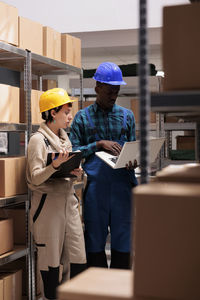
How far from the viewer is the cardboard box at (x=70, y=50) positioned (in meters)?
4.20

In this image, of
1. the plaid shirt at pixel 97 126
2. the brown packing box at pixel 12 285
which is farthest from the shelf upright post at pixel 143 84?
the brown packing box at pixel 12 285

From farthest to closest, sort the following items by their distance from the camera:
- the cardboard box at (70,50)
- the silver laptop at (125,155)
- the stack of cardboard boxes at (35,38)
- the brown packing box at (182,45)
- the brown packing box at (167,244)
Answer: the cardboard box at (70,50) → the stack of cardboard boxes at (35,38) → the silver laptop at (125,155) → the brown packing box at (182,45) → the brown packing box at (167,244)

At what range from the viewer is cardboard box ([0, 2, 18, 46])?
3271 mm

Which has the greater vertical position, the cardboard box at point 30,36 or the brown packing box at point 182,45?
the cardboard box at point 30,36

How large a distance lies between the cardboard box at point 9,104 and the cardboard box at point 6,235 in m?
0.71

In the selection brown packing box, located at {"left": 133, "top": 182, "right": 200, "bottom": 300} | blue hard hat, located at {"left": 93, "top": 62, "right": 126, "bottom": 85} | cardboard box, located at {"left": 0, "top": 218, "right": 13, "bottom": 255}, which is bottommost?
cardboard box, located at {"left": 0, "top": 218, "right": 13, "bottom": 255}

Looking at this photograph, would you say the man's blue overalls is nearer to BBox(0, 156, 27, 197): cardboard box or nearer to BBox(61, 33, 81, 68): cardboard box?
BBox(0, 156, 27, 197): cardboard box

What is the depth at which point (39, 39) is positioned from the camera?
3.76 m

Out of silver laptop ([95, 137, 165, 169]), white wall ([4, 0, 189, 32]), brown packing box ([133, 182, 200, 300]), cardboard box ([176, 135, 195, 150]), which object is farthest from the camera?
cardboard box ([176, 135, 195, 150])

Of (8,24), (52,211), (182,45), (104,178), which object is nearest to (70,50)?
(8,24)

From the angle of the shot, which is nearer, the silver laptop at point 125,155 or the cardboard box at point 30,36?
the silver laptop at point 125,155

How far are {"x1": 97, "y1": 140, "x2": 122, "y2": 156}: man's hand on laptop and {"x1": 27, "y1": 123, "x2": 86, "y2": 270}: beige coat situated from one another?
28 centimetres

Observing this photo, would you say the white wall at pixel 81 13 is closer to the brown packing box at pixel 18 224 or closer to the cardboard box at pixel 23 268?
the brown packing box at pixel 18 224

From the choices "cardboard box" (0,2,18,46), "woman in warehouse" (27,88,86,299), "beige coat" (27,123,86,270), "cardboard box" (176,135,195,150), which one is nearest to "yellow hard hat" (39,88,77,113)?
"woman in warehouse" (27,88,86,299)
